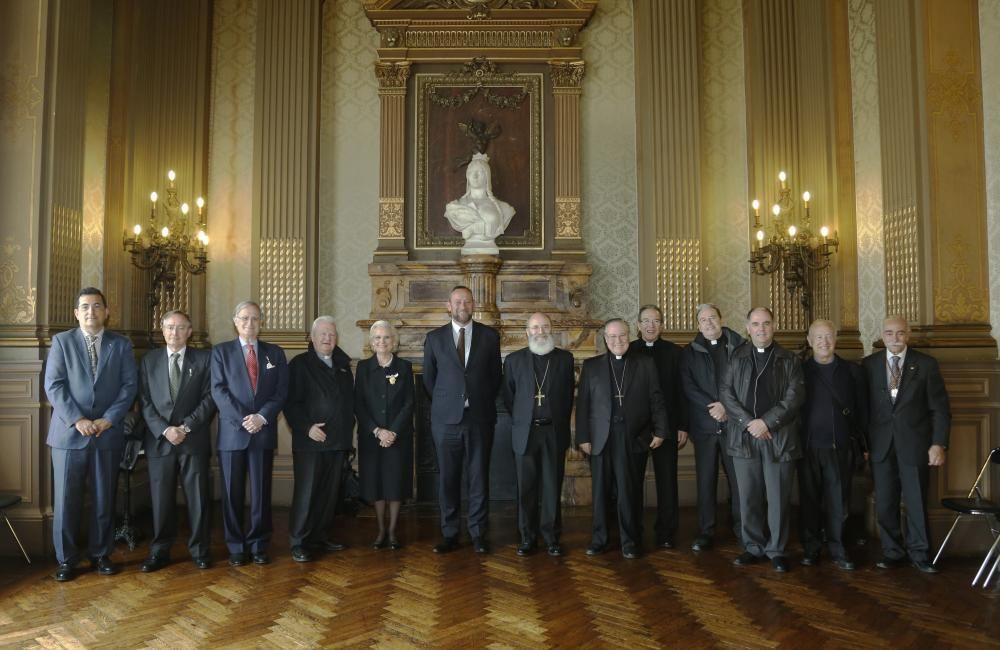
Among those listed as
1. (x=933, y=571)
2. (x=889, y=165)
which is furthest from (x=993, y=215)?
(x=933, y=571)

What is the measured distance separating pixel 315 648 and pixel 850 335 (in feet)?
16.6

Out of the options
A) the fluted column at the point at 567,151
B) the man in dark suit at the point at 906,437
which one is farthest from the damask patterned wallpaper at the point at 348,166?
the man in dark suit at the point at 906,437

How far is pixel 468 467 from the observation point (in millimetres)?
4953

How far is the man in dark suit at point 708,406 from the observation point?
497cm

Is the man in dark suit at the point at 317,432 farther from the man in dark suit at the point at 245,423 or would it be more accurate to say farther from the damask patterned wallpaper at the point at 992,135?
the damask patterned wallpaper at the point at 992,135

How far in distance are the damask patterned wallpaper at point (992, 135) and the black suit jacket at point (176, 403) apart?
508 centimetres

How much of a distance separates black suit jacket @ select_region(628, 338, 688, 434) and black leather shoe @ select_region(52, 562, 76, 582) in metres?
3.67

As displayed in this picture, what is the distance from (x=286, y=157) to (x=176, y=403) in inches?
131

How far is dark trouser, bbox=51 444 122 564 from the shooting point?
14.2 feet

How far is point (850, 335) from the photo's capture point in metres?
6.34

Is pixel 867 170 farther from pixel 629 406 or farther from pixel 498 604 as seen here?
pixel 498 604

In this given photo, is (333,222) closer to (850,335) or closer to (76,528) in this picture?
(76,528)

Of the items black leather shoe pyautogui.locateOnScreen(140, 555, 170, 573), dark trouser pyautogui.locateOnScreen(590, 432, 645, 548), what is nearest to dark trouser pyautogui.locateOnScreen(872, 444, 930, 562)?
dark trouser pyautogui.locateOnScreen(590, 432, 645, 548)

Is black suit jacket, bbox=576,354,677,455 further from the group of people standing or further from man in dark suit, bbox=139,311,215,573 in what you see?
Answer: man in dark suit, bbox=139,311,215,573
